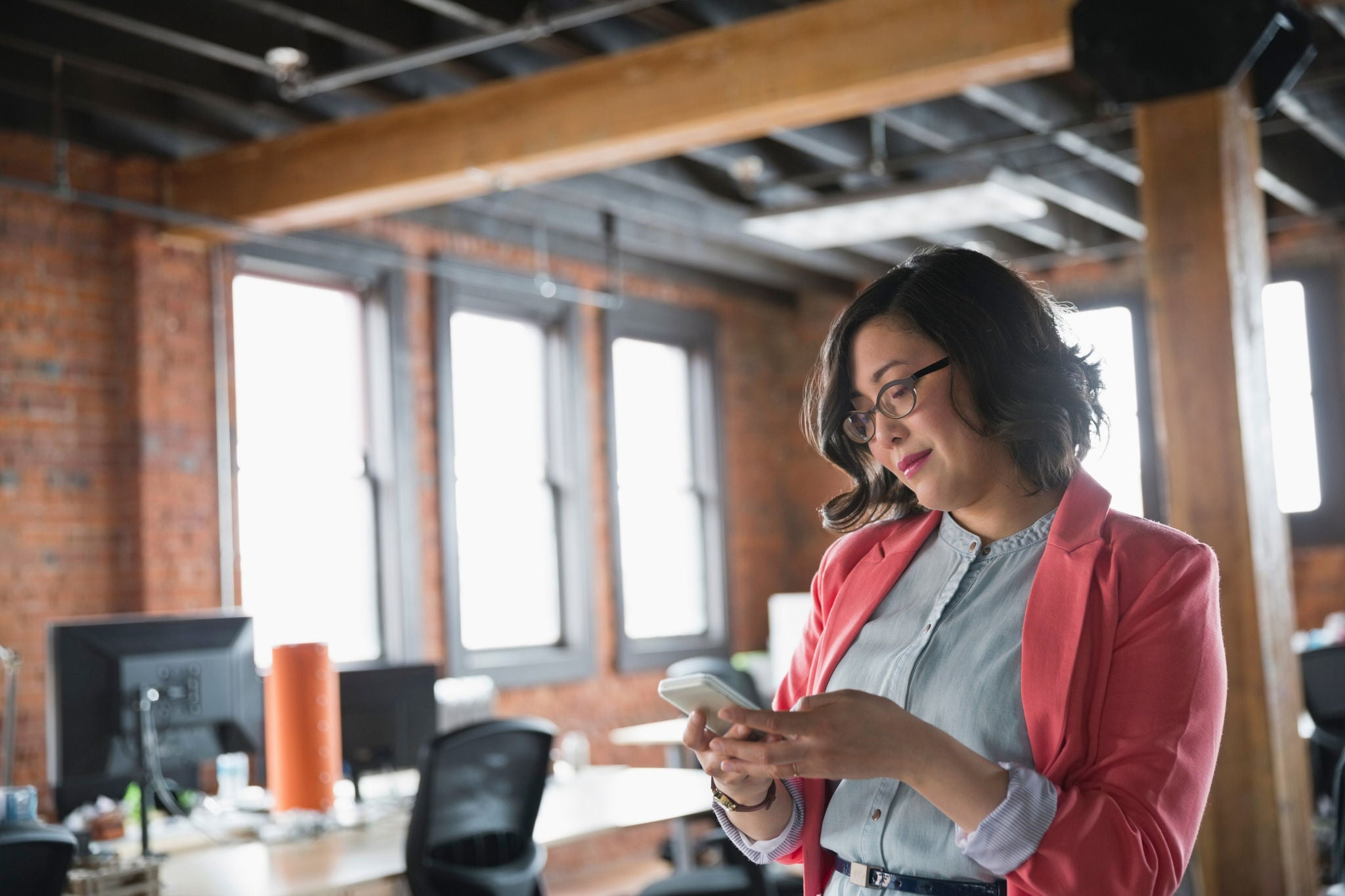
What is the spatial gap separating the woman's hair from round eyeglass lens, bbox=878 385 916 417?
0.05 metres

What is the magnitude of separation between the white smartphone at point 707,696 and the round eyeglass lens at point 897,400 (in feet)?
1.11

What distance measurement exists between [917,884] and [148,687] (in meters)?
2.84

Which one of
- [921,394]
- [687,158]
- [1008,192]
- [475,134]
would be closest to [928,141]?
[1008,192]

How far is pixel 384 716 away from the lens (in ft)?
14.7

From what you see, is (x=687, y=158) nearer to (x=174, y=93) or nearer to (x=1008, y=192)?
(x=1008, y=192)

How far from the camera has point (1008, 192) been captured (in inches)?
240

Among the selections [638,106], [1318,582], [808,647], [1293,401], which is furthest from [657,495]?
[808,647]

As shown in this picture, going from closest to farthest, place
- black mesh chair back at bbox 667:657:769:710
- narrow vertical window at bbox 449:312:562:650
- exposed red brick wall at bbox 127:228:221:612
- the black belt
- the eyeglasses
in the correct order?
the black belt
the eyeglasses
exposed red brick wall at bbox 127:228:221:612
black mesh chair back at bbox 667:657:769:710
narrow vertical window at bbox 449:312:562:650

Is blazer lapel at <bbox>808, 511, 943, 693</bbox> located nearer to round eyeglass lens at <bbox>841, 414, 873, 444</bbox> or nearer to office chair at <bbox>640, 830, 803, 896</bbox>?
round eyeglass lens at <bbox>841, 414, 873, 444</bbox>

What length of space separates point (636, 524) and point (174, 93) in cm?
379

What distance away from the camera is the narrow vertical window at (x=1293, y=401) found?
7.95m

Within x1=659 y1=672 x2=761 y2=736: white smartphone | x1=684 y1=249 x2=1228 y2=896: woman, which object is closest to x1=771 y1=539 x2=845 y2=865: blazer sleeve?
x1=684 y1=249 x2=1228 y2=896: woman

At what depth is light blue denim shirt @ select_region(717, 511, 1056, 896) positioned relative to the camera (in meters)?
1.35

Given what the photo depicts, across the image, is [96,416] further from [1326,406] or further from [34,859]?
[1326,406]
